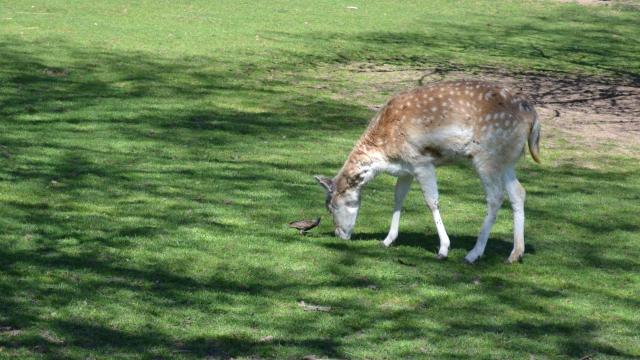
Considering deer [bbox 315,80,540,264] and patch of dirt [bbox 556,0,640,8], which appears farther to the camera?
patch of dirt [bbox 556,0,640,8]

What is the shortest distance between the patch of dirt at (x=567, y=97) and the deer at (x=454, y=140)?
6.37m

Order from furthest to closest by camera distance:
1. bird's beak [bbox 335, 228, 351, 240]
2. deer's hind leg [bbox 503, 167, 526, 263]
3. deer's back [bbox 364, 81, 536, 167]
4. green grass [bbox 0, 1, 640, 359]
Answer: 1. bird's beak [bbox 335, 228, 351, 240]
2. deer's hind leg [bbox 503, 167, 526, 263]
3. deer's back [bbox 364, 81, 536, 167]
4. green grass [bbox 0, 1, 640, 359]

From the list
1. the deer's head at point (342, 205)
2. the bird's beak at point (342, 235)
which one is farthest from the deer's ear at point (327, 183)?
the bird's beak at point (342, 235)

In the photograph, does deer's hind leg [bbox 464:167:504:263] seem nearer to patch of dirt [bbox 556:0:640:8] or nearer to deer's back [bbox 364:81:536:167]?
deer's back [bbox 364:81:536:167]

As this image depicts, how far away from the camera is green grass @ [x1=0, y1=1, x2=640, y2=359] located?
28.4ft

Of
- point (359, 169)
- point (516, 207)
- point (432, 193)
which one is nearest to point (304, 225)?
point (359, 169)

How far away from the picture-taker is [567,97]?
20438 millimetres

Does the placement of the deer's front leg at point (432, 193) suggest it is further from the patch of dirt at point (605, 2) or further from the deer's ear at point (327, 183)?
the patch of dirt at point (605, 2)

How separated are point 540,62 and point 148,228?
1456cm

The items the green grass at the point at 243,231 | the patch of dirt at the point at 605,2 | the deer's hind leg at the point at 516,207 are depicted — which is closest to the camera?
A: the green grass at the point at 243,231

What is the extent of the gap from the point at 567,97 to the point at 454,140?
1044 centimetres

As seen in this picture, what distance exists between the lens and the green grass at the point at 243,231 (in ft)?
28.4

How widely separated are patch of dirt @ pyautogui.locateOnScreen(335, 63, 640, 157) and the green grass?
61cm

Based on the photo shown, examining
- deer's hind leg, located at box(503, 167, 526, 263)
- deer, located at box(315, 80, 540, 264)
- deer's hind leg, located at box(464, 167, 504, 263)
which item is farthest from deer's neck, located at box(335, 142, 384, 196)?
deer's hind leg, located at box(503, 167, 526, 263)
